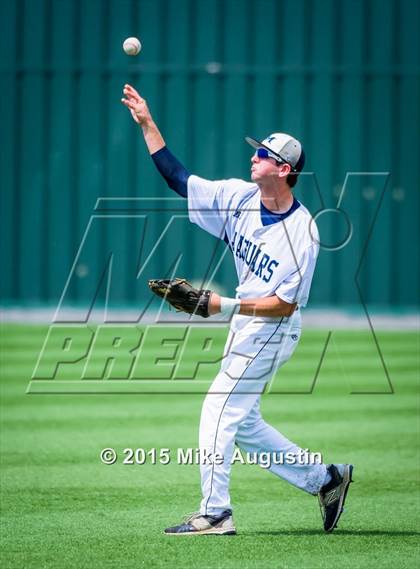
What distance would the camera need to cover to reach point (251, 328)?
22.3ft

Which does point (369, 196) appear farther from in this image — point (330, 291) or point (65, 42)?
point (65, 42)

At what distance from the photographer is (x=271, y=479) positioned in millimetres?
8641

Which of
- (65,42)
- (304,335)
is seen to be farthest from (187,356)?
(65,42)

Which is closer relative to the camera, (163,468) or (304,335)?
(163,468)

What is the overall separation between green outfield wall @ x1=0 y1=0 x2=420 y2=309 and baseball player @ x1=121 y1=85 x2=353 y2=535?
11607 mm

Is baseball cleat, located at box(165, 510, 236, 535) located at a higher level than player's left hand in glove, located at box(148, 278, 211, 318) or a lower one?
lower

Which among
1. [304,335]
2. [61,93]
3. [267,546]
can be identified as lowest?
[304,335]

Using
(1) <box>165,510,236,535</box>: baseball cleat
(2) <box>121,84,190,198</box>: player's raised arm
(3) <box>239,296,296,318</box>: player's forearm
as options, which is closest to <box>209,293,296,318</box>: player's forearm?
(3) <box>239,296,296,318</box>: player's forearm

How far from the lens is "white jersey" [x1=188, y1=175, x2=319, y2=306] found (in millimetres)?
6707

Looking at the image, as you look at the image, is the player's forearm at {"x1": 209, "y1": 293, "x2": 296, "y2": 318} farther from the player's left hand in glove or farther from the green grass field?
the green grass field

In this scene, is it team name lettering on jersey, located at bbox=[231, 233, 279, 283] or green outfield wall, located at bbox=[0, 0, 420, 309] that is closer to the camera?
team name lettering on jersey, located at bbox=[231, 233, 279, 283]

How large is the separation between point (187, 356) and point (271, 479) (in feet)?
18.3

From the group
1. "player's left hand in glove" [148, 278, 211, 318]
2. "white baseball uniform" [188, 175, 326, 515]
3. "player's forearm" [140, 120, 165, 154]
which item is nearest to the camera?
"player's left hand in glove" [148, 278, 211, 318]

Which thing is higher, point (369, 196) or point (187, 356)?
A: point (369, 196)
